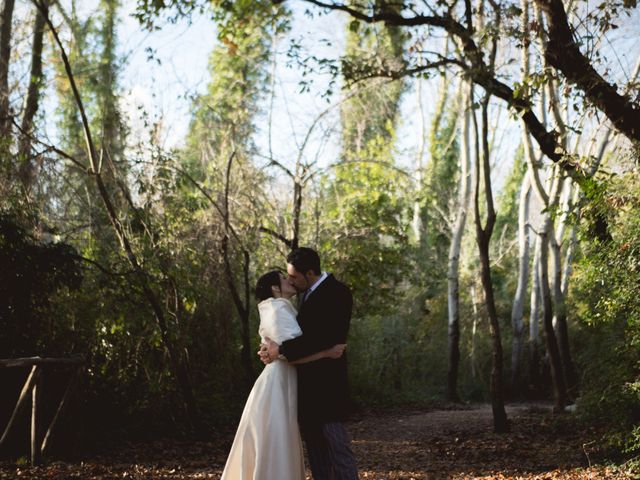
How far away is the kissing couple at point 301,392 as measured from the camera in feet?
18.0

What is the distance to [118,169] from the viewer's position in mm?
12164

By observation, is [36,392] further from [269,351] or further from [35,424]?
[269,351]

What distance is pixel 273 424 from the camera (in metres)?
5.51

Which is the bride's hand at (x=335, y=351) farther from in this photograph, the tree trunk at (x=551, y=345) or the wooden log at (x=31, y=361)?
the tree trunk at (x=551, y=345)

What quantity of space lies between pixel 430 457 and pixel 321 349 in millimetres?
4866

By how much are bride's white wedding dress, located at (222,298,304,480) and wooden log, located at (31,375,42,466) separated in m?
3.62

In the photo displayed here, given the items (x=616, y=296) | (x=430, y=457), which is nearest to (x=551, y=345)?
(x=430, y=457)

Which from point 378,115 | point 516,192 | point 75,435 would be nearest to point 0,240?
point 75,435

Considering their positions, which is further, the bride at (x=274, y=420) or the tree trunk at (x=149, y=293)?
the tree trunk at (x=149, y=293)

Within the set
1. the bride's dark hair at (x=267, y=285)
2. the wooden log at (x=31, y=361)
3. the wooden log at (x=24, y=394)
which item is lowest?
the wooden log at (x=24, y=394)

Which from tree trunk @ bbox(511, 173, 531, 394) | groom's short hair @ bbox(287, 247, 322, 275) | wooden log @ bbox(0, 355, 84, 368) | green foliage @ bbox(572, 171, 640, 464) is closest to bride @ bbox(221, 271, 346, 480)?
groom's short hair @ bbox(287, 247, 322, 275)

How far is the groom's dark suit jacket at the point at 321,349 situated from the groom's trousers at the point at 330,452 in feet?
0.24

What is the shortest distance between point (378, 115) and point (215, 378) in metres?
19.2

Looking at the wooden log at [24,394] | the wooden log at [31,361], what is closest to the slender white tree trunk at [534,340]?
the wooden log at [31,361]
